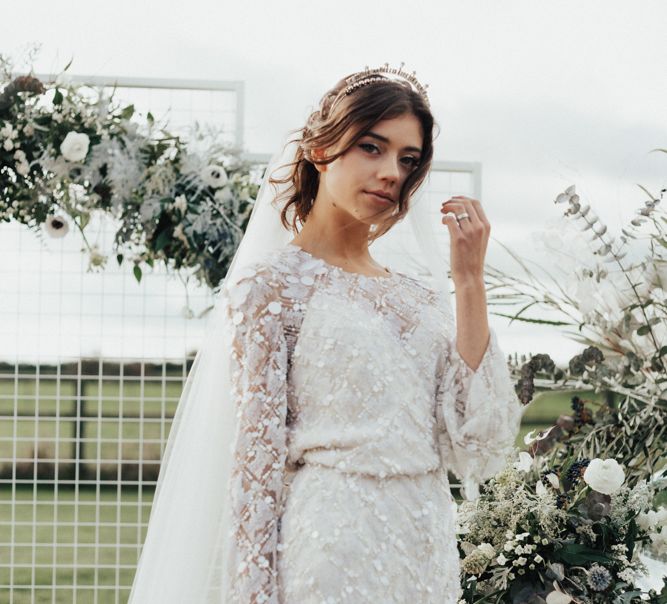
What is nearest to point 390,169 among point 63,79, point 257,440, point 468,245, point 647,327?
point 468,245

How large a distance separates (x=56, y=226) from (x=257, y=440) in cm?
292

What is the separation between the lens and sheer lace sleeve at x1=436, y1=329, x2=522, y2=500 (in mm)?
1860

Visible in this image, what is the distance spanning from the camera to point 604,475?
8.92ft

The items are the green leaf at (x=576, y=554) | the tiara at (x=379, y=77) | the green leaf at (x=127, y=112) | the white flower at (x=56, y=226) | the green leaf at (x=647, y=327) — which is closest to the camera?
the tiara at (x=379, y=77)

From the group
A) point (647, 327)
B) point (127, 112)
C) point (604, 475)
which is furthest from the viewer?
point (127, 112)

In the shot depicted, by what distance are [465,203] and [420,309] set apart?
9.4 inches

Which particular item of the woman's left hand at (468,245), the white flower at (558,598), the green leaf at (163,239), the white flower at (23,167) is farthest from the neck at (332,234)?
the white flower at (23,167)

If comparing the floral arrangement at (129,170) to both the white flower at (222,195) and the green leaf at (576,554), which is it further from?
the green leaf at (576,554)

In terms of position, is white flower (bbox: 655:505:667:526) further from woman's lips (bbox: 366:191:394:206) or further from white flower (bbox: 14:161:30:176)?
white flower (bbox: 14:161:30:176)

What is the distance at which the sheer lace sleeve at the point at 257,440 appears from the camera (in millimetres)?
1757

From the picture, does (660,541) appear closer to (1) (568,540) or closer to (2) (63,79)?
(1) (568,540)

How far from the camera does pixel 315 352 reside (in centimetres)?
185

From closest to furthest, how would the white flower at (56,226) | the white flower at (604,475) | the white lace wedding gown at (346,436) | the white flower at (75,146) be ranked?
the white lace wedding gown at (346,436) → the white flower at (604,475) → the white flower at (75,146) → the white flower at (56,226)

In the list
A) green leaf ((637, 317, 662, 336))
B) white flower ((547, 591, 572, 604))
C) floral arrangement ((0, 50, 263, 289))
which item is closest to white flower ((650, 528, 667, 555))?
white flower ((547, 591, 572, 604))
